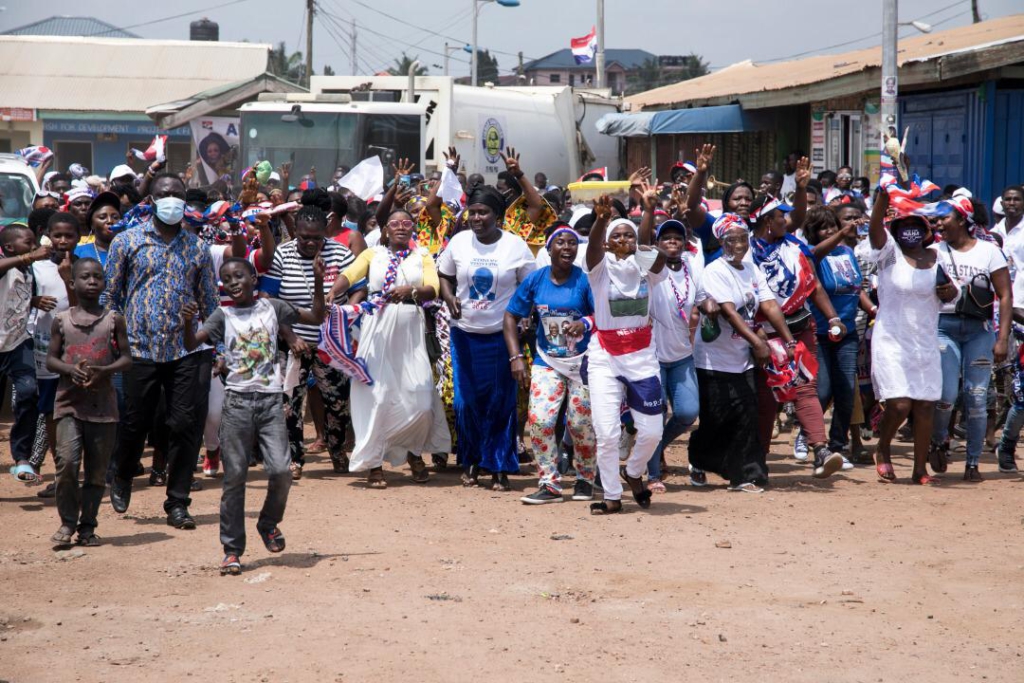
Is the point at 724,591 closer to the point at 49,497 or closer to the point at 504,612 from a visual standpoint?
the point at 504,612

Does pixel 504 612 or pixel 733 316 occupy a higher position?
pixel 733 316

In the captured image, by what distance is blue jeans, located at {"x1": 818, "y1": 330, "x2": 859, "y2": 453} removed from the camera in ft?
31.0

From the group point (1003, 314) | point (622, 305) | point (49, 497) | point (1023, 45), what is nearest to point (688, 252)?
point (622, 305)

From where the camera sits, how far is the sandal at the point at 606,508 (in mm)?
7965

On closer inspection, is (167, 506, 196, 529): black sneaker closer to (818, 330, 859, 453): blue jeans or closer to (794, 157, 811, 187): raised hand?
(818, 330, 859, 453): blue jeans

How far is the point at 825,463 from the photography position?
28.5ft

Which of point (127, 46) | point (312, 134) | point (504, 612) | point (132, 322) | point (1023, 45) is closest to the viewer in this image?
point (504, 612)

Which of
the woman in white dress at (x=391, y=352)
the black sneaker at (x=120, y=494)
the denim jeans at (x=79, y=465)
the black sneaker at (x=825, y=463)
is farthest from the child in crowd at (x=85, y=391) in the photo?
the black sneaker at (x=825, y=463)

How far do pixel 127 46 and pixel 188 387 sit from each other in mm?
45040

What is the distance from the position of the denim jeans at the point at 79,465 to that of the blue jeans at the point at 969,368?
531 cm

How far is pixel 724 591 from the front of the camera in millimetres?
6344

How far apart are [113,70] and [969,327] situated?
44.1 m

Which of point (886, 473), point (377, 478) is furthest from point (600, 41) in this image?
point (377, 478)

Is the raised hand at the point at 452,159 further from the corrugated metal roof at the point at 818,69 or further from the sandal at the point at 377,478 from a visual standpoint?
the corrugated metal roof at the point at 818,69
